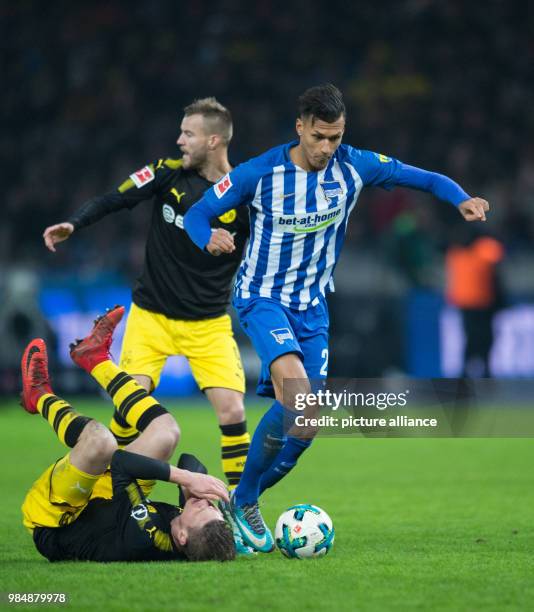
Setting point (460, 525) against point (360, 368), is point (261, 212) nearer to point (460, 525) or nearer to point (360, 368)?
point (460, 525)

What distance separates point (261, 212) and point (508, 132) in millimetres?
11477

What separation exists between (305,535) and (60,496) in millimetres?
1044

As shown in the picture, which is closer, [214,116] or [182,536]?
[182,536]

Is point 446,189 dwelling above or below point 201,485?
above

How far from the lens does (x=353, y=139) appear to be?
1622 centimetres

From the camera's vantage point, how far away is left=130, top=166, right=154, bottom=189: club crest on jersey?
665 centimetres

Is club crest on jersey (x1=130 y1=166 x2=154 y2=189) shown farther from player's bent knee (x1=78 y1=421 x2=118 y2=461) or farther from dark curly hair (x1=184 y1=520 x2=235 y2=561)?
dark curly hair (x1=184 y1=520 x2=235 y2=561)

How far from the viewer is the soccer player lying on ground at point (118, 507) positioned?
493 cm

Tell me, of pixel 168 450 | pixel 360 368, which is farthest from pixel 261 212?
pixel 360 368

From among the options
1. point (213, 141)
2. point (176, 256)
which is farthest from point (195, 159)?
point (176, 256)

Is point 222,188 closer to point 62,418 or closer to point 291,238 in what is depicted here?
point 291,238

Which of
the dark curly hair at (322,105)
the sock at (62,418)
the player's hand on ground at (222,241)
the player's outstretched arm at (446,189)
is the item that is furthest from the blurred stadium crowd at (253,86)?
the player's hand on ground at (222,241)

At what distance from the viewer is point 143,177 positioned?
668 centimetres

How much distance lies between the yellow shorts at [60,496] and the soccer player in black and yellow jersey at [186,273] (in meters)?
1.57
